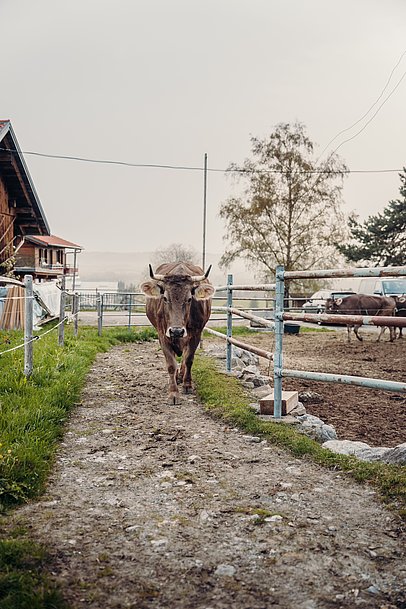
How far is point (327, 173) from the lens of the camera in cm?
2933

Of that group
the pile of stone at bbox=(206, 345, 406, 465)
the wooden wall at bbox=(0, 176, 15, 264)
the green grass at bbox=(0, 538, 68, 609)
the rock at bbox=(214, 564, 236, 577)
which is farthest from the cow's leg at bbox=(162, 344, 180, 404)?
the wooden wall at bbox=(0, 176, 15, 264)

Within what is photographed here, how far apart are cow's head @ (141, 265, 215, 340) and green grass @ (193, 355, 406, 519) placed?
952 mm

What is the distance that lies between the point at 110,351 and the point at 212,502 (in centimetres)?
892

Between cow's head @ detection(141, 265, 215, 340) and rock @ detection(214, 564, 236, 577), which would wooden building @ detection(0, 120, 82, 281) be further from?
rock @ detection(214, 564, 236, 577)

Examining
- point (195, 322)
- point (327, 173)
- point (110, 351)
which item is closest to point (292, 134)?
point (327, 173)

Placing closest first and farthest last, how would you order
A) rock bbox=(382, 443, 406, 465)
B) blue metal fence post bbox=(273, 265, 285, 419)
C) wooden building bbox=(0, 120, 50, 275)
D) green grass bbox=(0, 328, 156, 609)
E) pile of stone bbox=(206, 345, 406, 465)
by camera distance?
green grass bbox=(0, 328, 156, 609)
rock bbox=(382, 443, 406, 465)
pile of stone bbox=(206, 345, 406, 465)
blue metal fence post bbox=(273, 265, 285, 419)
wooden building bbox=(0, 120, 50, 275)

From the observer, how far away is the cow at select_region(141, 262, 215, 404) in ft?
21.3

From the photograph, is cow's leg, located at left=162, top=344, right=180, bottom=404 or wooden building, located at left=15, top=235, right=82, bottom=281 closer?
cow's leg, located at left=162, top=344, right=180, bottom=404

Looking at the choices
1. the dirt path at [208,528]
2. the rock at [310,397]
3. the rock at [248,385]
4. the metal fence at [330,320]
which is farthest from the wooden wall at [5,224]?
the dirt path at [208,528]

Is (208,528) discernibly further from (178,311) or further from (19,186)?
(19,186)

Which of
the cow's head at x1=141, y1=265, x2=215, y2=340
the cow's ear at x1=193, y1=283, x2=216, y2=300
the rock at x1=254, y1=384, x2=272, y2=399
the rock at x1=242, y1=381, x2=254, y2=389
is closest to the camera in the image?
the cow's head at x1=141, y1=265, x2=215, y2=340

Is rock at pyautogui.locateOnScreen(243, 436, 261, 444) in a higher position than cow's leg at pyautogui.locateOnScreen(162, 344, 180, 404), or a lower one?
lower

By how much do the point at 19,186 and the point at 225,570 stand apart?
17.3 metres

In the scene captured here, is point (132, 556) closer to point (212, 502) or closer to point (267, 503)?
point (212, 502)
